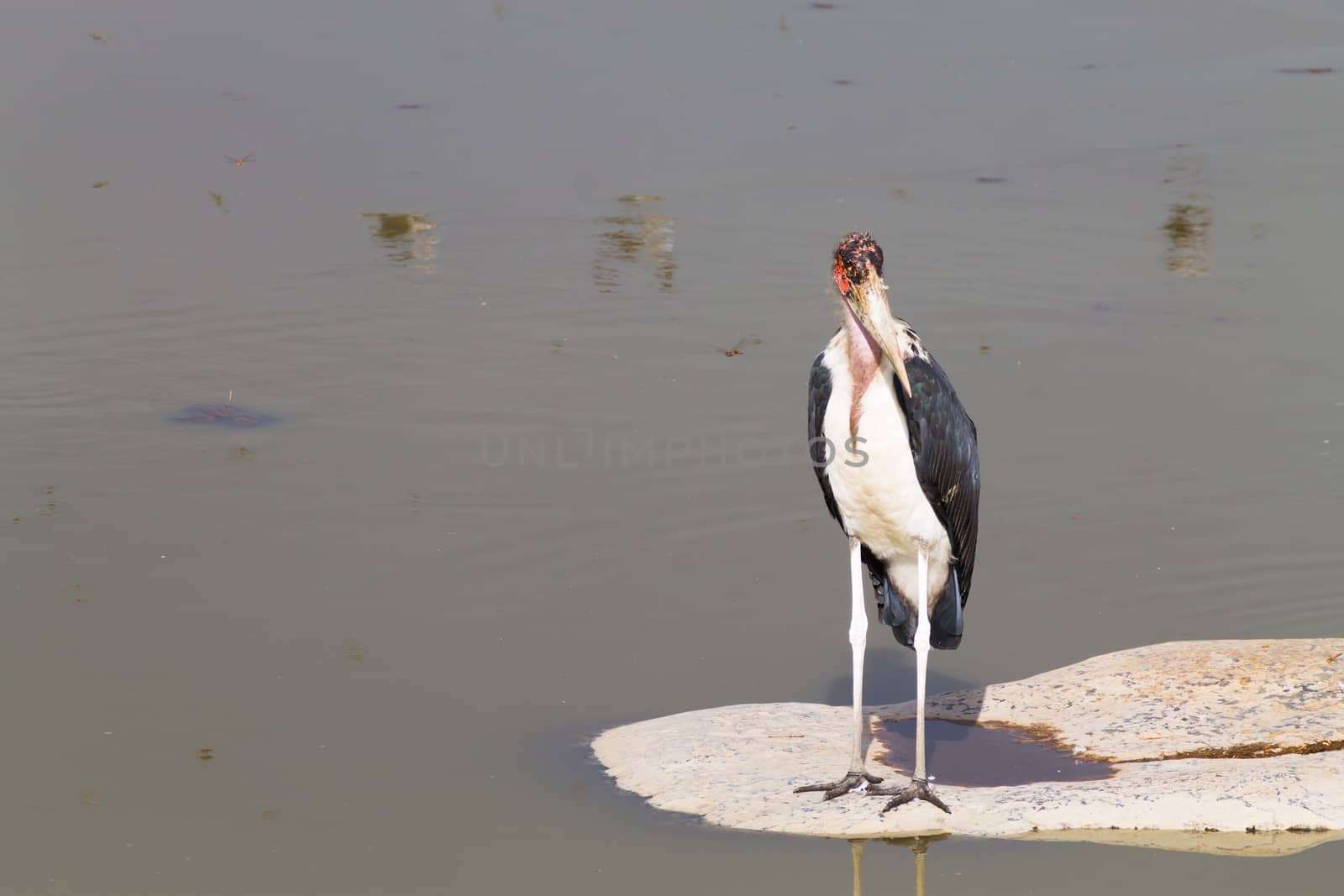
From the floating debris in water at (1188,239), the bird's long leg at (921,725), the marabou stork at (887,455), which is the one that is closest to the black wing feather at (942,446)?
the marabou stork at (887,455)

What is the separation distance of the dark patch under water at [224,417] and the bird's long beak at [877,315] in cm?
403

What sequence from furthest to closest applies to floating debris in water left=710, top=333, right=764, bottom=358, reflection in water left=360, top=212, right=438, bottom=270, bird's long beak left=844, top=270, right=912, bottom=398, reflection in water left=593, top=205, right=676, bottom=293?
reflection in water left=360, top=212, right=438, bottom=270 → reflection in water left=593, top=205, right=676, bottom=293 → floating debris in water left=710, top=333, right=764, bottom=358 → bird's long beak left=844, top=270, right=912, bottom=398

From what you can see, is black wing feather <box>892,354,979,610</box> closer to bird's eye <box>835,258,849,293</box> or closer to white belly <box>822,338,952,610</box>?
white belly <box>822,338,952,610</box>

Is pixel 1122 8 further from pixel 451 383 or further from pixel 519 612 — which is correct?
pixel 519 612

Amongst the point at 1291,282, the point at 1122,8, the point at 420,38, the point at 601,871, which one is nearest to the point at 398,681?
the point at 601,871

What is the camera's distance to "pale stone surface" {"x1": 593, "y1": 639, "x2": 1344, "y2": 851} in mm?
4711

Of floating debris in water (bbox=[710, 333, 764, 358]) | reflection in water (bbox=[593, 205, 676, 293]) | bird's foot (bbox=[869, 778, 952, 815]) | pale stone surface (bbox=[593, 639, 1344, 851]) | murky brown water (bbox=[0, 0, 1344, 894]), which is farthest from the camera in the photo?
reflection in water (bbox=[593, 205, 676, 293])

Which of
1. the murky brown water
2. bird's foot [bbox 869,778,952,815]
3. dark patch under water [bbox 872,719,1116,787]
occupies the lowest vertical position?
dark patch under water [bbox 872,719,1116,787]

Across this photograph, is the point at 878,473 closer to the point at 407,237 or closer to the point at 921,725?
the point at 921,725

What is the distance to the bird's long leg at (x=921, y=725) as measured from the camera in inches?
192

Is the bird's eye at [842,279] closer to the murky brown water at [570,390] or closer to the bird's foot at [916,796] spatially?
the bird's foot at [916,796]

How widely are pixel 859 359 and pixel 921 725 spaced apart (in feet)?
3.46

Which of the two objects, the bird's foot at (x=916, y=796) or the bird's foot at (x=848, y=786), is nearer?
the bird's foot at (x=916, y=796)

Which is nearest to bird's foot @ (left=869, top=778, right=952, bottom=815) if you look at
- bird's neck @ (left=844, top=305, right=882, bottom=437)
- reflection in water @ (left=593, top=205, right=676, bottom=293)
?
bird's neck @ (left=844, top=305, right=882, bottom=437)
